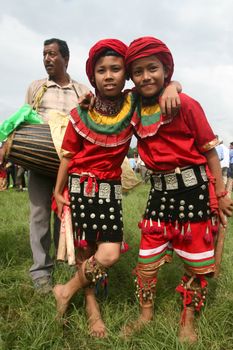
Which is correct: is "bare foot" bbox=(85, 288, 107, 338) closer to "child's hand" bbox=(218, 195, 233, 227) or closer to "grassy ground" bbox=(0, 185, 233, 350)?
"grassy ground" bbox=(0, 185, 233, 350)

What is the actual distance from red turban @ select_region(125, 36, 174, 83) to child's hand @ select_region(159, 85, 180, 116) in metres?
0.22

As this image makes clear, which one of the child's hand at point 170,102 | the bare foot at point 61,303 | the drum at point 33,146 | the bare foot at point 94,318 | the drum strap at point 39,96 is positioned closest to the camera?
the child's hand at point 170,102

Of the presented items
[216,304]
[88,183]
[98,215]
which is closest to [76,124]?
[88,183]

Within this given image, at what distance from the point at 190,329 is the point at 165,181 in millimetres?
912

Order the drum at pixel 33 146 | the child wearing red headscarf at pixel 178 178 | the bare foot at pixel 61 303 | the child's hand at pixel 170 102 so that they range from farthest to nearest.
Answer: the drum at pixel 33 146
the bare foot at pixel 61 303
the child wearing red headscarf at pixel 178 178
the child's hand at pixel 170 102

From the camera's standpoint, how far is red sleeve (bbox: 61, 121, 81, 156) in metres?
2.30

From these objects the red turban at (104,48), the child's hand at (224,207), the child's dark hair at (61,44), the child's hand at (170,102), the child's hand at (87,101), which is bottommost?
the child's hand at (224,207)

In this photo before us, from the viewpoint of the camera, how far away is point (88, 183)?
7.39ft

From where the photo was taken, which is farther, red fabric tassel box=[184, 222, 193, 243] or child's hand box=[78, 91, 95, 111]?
child's hand box=[78, 91, 95, 111]

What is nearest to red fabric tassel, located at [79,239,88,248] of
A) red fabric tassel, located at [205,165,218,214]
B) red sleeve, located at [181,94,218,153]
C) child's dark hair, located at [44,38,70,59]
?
red fabric tassel, located at [205,165,218,214]

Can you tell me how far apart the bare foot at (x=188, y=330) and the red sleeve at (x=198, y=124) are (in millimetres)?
1021

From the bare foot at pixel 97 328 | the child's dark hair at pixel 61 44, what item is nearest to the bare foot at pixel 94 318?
the bare foot at pixel 97 328

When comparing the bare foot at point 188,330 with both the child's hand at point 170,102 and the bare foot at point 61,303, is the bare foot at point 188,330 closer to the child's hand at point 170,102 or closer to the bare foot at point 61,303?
the bare foot at point 61,303

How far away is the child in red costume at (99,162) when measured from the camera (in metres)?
2.19
